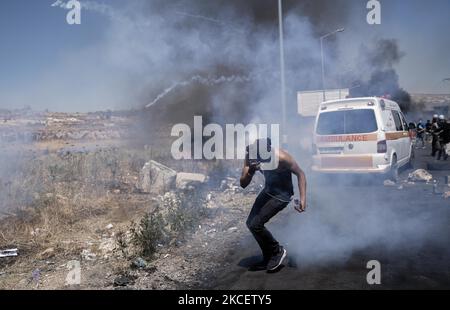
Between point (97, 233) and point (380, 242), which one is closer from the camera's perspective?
point (380, 242)

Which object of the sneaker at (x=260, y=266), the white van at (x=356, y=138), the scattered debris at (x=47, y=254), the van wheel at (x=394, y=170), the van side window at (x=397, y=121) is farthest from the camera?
the van side window at (x=397, y=121)

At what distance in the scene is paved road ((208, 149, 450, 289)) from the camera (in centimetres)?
383

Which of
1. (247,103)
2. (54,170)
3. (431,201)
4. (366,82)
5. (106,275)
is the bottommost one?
(106,275)

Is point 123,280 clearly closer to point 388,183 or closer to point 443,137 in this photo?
point 388,183

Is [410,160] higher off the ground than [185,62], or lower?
lower

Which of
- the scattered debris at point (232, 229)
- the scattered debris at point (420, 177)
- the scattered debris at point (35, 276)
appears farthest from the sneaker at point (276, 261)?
the scattered debris at point (420, 177)

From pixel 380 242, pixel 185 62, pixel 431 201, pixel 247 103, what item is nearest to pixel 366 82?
pixel 247 103

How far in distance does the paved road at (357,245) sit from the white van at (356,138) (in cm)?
83

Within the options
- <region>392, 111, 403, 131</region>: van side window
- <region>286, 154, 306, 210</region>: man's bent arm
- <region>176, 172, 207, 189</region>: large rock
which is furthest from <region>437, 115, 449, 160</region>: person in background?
<region>286, 154, 306, 210</region>: man's bent arm

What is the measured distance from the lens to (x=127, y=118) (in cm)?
2780

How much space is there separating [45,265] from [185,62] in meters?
12.6

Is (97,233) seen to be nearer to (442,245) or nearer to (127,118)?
(442,245)

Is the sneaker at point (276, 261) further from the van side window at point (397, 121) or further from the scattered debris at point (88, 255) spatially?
the van side window at point (397, 121)

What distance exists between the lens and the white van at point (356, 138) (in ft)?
27.5
